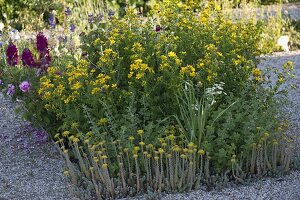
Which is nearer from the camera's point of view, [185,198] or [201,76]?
[185,198]

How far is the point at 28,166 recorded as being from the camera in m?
→ 4.09

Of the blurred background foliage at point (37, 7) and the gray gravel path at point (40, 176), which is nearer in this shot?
the gray gravel path at point (40, 176)

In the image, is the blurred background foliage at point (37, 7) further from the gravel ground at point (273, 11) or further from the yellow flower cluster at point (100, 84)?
the yellow flower cluster at point (100, 84)

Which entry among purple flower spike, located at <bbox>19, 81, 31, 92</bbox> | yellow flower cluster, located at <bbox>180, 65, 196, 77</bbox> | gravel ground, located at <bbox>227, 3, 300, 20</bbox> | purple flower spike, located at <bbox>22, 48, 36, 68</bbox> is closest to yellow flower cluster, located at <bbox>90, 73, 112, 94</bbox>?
yellow flower cluster, located at <bbox>180, 65, 196, 77</bbox>

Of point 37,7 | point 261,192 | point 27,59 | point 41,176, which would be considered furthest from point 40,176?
point 37,7

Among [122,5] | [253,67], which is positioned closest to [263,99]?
[253,67]

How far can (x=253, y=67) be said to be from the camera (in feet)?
14.0

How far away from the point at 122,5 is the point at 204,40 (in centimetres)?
568

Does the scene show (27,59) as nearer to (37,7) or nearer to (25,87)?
(25,87)

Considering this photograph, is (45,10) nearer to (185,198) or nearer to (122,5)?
(122,5)

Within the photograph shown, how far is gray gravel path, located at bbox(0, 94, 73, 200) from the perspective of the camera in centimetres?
367

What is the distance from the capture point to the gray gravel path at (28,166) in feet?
12.0

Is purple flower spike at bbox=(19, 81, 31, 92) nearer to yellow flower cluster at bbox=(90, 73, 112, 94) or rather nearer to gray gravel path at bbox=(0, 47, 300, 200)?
gray gravel path at bbox=(0, 47, 300, 200)

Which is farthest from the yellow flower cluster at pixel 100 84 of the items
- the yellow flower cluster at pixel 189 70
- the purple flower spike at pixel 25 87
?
the purple flower spike at pixel 25 87
